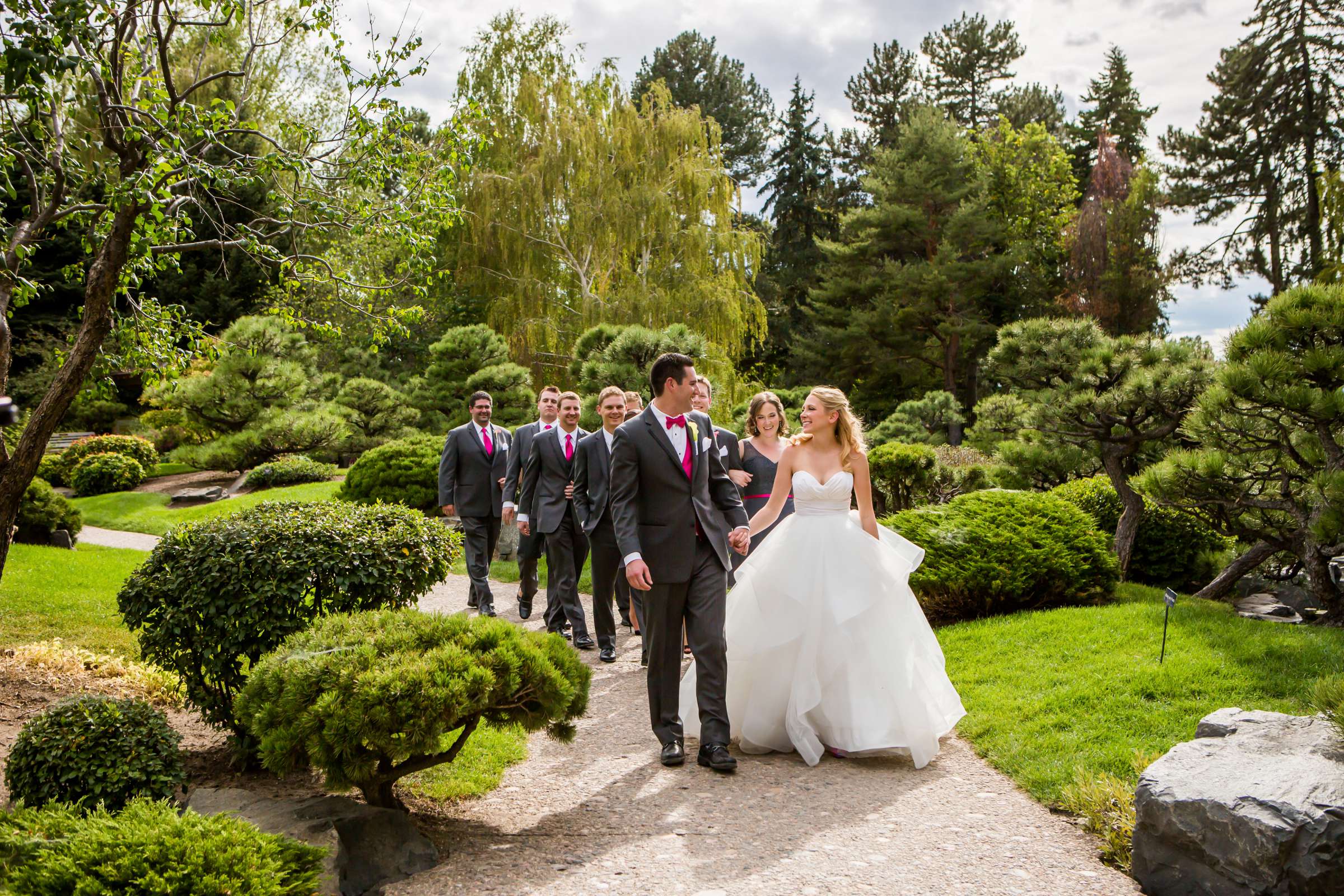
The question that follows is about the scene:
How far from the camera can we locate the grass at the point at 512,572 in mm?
12250

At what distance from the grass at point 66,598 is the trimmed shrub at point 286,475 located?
273 inches

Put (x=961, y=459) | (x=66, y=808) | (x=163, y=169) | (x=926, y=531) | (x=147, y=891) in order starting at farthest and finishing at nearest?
1. (x=961, y=459)
2. (x=926, y=531)
3. (x=163, y=169)
4. (x=66, y=808)
5. (x=147, y=891)

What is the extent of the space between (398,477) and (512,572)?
4.46 m

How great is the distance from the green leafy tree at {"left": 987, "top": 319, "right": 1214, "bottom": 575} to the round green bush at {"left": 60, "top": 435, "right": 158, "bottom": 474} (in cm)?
2090

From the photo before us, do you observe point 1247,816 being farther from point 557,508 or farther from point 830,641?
point 557,508

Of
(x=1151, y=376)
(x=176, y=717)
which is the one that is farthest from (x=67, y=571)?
(x=1151, y=376)

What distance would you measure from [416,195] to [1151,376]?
680cm

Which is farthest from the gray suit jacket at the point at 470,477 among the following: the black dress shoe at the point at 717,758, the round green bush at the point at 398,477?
the round green bush at the point at 398,477

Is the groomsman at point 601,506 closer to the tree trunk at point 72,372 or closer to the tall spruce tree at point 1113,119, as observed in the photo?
the tree trunk at point 72,372

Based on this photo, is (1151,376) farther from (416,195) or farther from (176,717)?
(176,717)

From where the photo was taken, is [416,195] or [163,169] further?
[416,195]

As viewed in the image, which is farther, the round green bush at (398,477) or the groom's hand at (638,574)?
the round green bush at (398,477)

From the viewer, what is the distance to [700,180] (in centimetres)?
2562

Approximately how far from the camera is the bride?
5379mm
